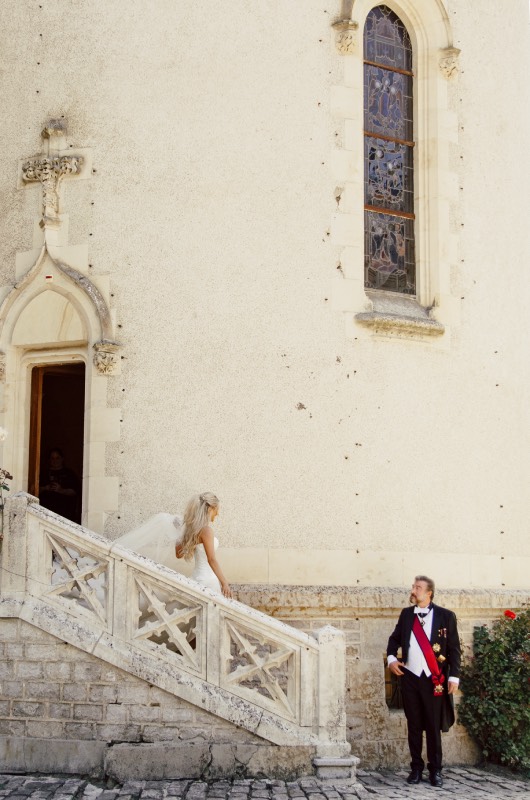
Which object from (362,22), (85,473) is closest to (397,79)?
(362,22)

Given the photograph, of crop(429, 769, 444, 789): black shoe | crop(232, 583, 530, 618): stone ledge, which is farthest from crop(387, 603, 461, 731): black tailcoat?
crop(232, 583, 530, 618): stone ledge

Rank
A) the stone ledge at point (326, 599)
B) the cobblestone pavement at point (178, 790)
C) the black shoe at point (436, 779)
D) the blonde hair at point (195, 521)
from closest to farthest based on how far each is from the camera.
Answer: the cobblestone pavement at point (178, 790)
the black shoe at point (436, 779)
the blonde hair at point (195, 521)
the stone ledge at point (326, 599)

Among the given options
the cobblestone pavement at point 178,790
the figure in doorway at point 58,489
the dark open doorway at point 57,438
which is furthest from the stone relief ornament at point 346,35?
the cobblestone pavement at point 178,790

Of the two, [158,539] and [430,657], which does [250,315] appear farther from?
[430,657]

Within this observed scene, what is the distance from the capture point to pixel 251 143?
36.2ft

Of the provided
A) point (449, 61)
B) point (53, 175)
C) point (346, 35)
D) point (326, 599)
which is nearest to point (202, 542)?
point (326, 599)

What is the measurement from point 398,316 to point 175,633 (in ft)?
14.7

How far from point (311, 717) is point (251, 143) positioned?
5821 millimetres

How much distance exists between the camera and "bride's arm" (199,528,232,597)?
9.10 metres

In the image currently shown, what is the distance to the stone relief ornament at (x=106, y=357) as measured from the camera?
420 inches

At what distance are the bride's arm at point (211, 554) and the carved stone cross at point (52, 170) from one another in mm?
3882

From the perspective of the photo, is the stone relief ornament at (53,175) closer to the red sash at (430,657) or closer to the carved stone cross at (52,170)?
the carved stone cross at (52,170)

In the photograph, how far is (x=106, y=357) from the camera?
10672mm

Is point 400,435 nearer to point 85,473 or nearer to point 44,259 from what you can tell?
point 85,473
